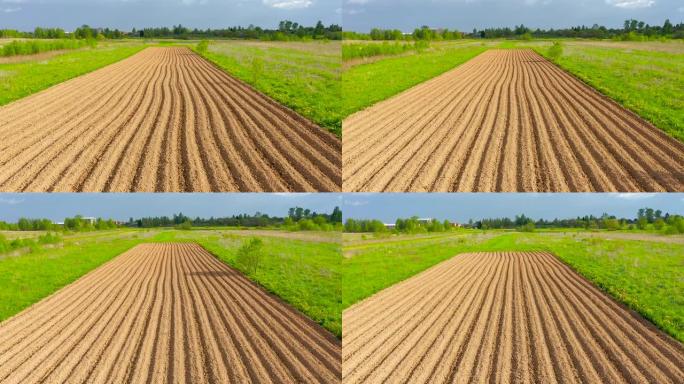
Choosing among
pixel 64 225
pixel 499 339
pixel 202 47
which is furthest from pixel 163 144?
pixel 202 47

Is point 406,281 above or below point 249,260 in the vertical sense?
below

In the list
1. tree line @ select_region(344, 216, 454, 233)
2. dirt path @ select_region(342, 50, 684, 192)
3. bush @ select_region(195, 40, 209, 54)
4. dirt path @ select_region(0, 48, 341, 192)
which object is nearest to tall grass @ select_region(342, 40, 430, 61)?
dirt path @ select_region(342, 50, 684, 192)

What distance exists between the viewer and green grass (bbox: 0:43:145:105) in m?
16.8

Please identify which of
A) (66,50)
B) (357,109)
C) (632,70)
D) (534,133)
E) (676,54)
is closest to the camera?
(534,133)

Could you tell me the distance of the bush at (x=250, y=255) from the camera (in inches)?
473

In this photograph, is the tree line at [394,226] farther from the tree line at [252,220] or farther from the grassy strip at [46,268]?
the grassy strip at [46,268]

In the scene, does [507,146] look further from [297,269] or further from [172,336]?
[172,336]

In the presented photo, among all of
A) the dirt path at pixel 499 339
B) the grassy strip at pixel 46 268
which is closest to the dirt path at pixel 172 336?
the grassy strip at pixel 46 268

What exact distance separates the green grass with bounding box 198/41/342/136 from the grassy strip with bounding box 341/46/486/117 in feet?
1.74

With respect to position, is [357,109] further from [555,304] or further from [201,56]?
[201,56]

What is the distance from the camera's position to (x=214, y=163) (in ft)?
30.7

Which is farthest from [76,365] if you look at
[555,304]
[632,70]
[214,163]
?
[632,70]

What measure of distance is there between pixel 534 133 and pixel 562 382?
6612 mm

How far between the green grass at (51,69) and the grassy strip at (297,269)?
9.08m
